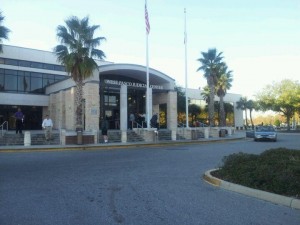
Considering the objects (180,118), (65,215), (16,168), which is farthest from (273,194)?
(180,118)

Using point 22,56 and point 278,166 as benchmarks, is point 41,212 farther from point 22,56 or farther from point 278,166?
point 22,56

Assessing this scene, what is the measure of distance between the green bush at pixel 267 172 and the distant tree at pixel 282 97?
136 feet

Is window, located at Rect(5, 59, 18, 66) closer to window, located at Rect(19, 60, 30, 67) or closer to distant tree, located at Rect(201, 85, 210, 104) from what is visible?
window, located at Rect(19, 60, 30, 67)

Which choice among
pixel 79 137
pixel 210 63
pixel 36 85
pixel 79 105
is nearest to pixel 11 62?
pixel 36 85

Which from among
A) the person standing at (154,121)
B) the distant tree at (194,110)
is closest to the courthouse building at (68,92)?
the person standing at (154,121)

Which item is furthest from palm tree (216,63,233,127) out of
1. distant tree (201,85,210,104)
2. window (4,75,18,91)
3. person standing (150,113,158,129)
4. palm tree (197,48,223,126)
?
window (4,75,18,91)

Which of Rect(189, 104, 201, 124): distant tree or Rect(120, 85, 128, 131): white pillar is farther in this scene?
Rect(189, 104, 201, 124): distant tree

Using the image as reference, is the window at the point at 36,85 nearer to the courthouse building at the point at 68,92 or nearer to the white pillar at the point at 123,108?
the courthouse building at the point at 68,92

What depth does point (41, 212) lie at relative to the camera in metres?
5.67

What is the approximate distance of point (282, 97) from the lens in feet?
158

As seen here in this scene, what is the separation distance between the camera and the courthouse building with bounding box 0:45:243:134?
101 feet

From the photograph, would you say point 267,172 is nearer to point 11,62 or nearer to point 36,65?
point 11,62

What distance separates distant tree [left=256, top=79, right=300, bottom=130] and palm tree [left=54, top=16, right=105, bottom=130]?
3295 centimetres

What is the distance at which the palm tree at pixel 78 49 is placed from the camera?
81.5 ft
